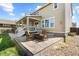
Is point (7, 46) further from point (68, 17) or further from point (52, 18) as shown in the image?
point (68, 17)

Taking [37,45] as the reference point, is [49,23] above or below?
above

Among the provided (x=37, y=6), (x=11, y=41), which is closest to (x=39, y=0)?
(x=37, y=6)

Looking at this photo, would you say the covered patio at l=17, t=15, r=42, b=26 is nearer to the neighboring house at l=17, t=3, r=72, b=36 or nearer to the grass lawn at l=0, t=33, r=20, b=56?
the neighboring house at l=17, t=3, r=72, b=36

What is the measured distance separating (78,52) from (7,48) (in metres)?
1.33

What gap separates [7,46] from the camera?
2.87 meters

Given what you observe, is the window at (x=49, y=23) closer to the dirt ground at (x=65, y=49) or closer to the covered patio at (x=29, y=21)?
the covered patio at (x=29, y=21)

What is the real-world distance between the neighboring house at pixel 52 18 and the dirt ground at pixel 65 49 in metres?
0.22

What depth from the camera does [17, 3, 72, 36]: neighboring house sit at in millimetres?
2889

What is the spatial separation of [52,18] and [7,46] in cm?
102

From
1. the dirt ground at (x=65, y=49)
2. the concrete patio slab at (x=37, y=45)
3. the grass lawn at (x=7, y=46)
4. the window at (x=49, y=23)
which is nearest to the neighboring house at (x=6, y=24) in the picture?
the grass lawn at (x=7, y=46)

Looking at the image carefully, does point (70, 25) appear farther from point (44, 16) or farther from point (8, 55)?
point (8, 55)

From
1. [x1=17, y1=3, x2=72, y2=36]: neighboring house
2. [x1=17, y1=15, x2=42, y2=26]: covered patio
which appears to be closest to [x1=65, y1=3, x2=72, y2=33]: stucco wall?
[x1=17, y1=3, x2=72, y2=36]: neighboring house

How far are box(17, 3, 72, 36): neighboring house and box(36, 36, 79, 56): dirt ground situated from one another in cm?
22

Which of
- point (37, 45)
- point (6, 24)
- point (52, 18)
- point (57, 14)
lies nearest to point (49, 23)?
point (52, 18)
